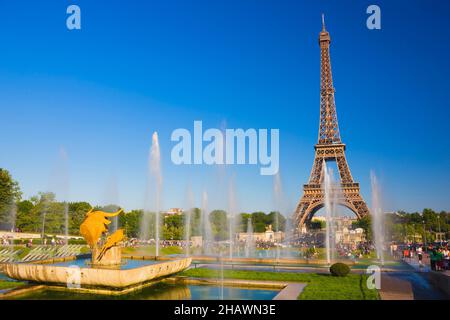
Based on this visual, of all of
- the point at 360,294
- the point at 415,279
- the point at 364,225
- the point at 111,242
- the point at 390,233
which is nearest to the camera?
the point at 360,294

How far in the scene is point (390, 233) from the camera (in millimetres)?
53000

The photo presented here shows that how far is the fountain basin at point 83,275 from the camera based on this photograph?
1198cm

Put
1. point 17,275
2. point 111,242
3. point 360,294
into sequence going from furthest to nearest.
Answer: point 111,242, point 17,275, point 360,294

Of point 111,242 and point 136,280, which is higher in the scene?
point 111,242

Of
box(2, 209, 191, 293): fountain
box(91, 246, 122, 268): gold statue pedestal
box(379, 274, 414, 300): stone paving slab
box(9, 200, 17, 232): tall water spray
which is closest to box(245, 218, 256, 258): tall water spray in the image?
box(379, 274, 414, 300): stone paving slab

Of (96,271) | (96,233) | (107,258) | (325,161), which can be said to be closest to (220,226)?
(325,161)

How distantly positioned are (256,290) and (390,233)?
45.4 metres

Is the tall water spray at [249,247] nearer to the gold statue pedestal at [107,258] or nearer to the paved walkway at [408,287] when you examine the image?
the paved walkway at [408,287]

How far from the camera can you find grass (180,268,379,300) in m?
11.9

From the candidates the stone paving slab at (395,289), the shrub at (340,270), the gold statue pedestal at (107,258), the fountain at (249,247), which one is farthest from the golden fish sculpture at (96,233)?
the fountain at (249,247)

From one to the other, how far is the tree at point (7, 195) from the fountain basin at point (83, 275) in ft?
132

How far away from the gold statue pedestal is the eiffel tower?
4071 cm

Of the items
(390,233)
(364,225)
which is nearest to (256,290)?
(364,225)
